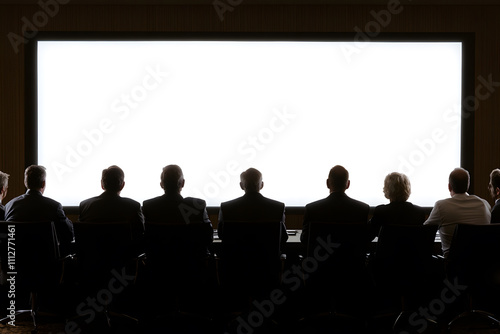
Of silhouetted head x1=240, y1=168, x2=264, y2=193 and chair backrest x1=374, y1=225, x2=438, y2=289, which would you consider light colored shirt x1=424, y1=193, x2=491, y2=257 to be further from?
silhouetted head x1=240, y1=168, x2=264, y2=193

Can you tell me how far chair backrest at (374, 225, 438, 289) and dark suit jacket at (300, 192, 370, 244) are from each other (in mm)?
201

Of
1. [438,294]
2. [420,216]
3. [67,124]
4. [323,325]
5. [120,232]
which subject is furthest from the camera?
[67,124]

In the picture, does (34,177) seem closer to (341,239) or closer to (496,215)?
(341,239)

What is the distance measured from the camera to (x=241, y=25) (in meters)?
4.97

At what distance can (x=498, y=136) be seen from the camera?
4.98 metres

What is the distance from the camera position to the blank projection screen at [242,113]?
4844mm

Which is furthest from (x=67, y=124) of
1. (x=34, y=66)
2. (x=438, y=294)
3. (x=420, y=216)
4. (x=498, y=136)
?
(x=498, y=136)

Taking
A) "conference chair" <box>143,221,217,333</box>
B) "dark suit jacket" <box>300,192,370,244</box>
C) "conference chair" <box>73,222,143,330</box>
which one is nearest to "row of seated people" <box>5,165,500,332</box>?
"dark suit jacket" <box>300,192,370,244</box>

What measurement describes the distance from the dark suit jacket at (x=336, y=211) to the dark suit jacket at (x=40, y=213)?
1.83 meters

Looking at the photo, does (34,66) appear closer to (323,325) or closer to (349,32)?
(349,32)

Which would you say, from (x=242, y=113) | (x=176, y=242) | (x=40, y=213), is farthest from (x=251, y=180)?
(x=242, y=113)

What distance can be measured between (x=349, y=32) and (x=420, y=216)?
8.58ft

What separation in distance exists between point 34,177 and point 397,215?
9.22ft

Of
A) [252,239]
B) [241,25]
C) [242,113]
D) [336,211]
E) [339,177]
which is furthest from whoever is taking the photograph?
[241,25]
